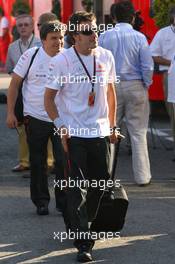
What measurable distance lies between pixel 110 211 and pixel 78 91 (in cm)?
99

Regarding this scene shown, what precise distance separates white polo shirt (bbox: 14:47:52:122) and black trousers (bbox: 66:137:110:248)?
5.06 ft

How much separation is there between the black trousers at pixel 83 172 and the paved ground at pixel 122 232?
0.30 m

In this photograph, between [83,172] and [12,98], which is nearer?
[83,172]

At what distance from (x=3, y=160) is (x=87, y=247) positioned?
17.8 ft

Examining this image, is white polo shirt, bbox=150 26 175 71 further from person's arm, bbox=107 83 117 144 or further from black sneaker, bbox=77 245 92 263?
black sneaker, bbox=77 245 92 263

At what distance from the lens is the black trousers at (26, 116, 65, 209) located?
8.62m

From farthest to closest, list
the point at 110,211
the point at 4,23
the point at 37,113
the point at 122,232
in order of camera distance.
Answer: the point at 4,23
the point at 37,113
the point at 122,232
the point at 110,211

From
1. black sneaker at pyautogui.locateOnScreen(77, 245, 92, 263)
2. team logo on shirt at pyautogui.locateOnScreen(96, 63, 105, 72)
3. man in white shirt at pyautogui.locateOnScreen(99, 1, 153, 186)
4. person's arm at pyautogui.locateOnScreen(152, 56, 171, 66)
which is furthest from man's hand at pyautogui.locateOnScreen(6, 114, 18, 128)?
person's arm at pyautogui.locateOnScreen(152, 56, 171, 66)

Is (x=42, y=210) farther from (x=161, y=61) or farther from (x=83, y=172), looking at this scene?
(x=161, y=61)

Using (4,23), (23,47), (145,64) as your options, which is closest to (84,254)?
(145,64)

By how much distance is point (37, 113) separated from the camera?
8695 millimetres

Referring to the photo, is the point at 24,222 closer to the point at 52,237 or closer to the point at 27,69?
the point at 52,237

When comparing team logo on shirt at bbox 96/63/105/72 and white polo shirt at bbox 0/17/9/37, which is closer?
team logo on shirt at bbox 96/63/105/72

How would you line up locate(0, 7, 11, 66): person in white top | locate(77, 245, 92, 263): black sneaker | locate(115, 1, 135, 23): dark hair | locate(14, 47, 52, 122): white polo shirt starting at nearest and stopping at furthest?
locate(77, 245, 92, 263): black sneaker < locate(14, 47, 52, 122): white polo shirt < locate(115, 1, 135, 23): dark hair < locate(0, 7, 11, 66): person in white top
